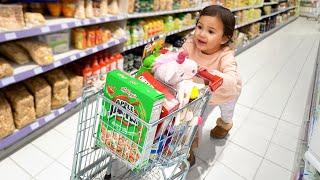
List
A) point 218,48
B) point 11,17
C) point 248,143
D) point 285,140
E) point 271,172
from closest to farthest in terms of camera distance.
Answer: point 11,17 < point 218,48 < point 271,172 < point 248,143 < point 285,140

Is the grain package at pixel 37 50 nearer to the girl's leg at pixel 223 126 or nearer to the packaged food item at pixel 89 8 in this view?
the packaged food item at pixel 89 8

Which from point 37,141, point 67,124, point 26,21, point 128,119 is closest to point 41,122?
point 37,141

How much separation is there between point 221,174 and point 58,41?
1672mm

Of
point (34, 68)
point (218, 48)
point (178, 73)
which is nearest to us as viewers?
point (178, 73)

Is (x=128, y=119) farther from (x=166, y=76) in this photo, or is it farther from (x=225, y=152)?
(x=225, y=152)

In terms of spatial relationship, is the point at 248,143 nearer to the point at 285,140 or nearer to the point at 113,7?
the point at 285,140

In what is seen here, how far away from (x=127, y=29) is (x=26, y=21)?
131 cm

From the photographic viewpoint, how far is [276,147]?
2.43 m

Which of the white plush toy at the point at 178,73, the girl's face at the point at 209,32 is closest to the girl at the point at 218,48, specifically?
the girl's face at the point at 209,32

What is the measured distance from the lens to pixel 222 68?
167 cm

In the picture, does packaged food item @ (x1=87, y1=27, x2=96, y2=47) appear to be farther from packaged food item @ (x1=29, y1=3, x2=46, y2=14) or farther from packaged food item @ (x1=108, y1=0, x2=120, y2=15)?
packaged food item @ (x1=29, y1=3, x2=46, y2=14)

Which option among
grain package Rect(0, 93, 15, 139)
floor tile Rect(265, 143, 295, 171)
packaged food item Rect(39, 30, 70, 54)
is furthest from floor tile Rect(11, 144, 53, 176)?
floor tile Rect(265, 143, 295, 171)

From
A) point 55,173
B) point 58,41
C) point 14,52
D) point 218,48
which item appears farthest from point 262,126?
point 14,52

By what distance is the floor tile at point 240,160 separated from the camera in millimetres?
2088
